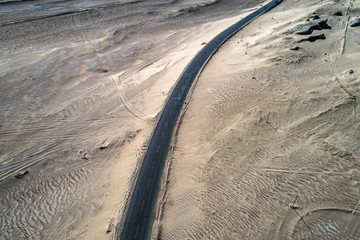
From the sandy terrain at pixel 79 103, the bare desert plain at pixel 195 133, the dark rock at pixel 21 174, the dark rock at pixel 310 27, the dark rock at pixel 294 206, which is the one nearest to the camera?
the dark rock at pixel 294 206

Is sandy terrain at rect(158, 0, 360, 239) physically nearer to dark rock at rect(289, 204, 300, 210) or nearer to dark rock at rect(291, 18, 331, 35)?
dark rock at rect(289, 204, 300, 210)

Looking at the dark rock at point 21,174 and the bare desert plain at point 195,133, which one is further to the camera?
the dark rock at point 21,174

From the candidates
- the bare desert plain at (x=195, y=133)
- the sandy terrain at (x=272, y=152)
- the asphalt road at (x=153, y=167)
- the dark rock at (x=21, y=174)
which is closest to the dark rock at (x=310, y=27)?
the bare desert plain at (x=195, y=133)

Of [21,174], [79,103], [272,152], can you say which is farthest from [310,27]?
[21,174]

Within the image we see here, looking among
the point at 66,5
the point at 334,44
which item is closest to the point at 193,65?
the point at 334,44

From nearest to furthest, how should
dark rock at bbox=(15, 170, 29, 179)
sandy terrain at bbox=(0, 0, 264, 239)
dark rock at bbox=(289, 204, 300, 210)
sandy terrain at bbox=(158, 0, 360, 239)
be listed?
sandy terrain at bbox=(158, 0, 360, 239) < dark rock at bbox=(289, 204, 300, 210) < sandy terrain at bbox=(0, 0, 264, 239) < dark rock at bbox=(15, 170, 29, 179)

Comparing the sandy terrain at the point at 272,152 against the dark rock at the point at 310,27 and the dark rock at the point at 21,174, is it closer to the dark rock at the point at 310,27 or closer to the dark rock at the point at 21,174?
the dark rock at the point at 310,27

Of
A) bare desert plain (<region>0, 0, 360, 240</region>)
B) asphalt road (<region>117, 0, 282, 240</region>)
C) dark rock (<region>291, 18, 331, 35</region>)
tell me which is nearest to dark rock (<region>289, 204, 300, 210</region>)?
bare desert plain (<region>0, 0, 360, 240</region>)
